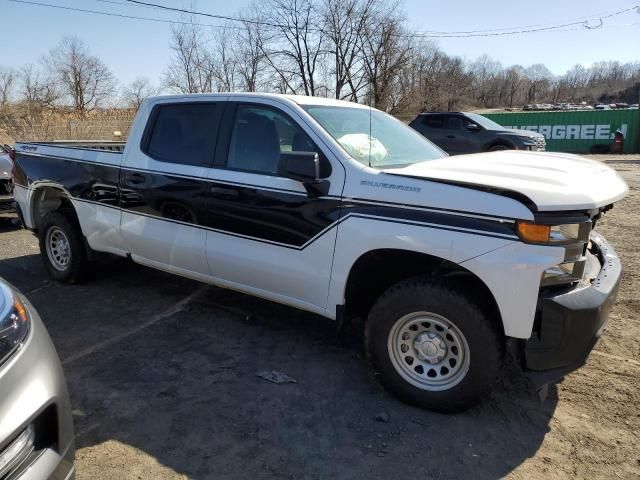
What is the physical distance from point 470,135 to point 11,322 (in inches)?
603

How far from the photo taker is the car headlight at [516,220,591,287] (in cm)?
270

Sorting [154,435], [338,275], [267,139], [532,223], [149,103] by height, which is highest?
[149,103]

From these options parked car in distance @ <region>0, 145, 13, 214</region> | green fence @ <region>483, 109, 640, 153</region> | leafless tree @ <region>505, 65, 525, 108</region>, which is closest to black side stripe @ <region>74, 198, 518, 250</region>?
parked car in distance @ <region>0, 145, 13, 214</region>

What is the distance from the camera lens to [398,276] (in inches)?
142

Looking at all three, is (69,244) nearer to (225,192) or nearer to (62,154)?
(62,154)

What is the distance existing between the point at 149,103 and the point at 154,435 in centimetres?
302

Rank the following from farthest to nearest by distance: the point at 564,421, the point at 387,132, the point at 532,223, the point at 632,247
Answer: the point at 632,247, the point at 387,132, the point at 564,421, the point at 532,223

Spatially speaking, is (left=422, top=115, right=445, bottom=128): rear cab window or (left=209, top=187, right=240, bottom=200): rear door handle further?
(left=422, top=115, right=445, bottom=128): rear cab window

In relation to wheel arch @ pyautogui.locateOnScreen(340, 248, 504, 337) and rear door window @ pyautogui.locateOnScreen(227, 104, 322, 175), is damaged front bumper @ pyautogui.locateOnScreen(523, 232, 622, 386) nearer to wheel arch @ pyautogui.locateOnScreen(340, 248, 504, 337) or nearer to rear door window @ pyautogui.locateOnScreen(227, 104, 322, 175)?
wheel arch @ pyautogui.locateOnScreen(340, 248, 504, 337)

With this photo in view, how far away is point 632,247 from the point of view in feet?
21.7

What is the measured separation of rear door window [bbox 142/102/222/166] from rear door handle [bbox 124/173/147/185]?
208mm

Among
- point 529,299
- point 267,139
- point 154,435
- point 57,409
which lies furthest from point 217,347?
point 529,299

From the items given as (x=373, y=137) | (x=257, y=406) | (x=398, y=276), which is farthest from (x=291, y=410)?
(x=373, y=137)

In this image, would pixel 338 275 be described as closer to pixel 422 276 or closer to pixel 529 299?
pixel 422 276
